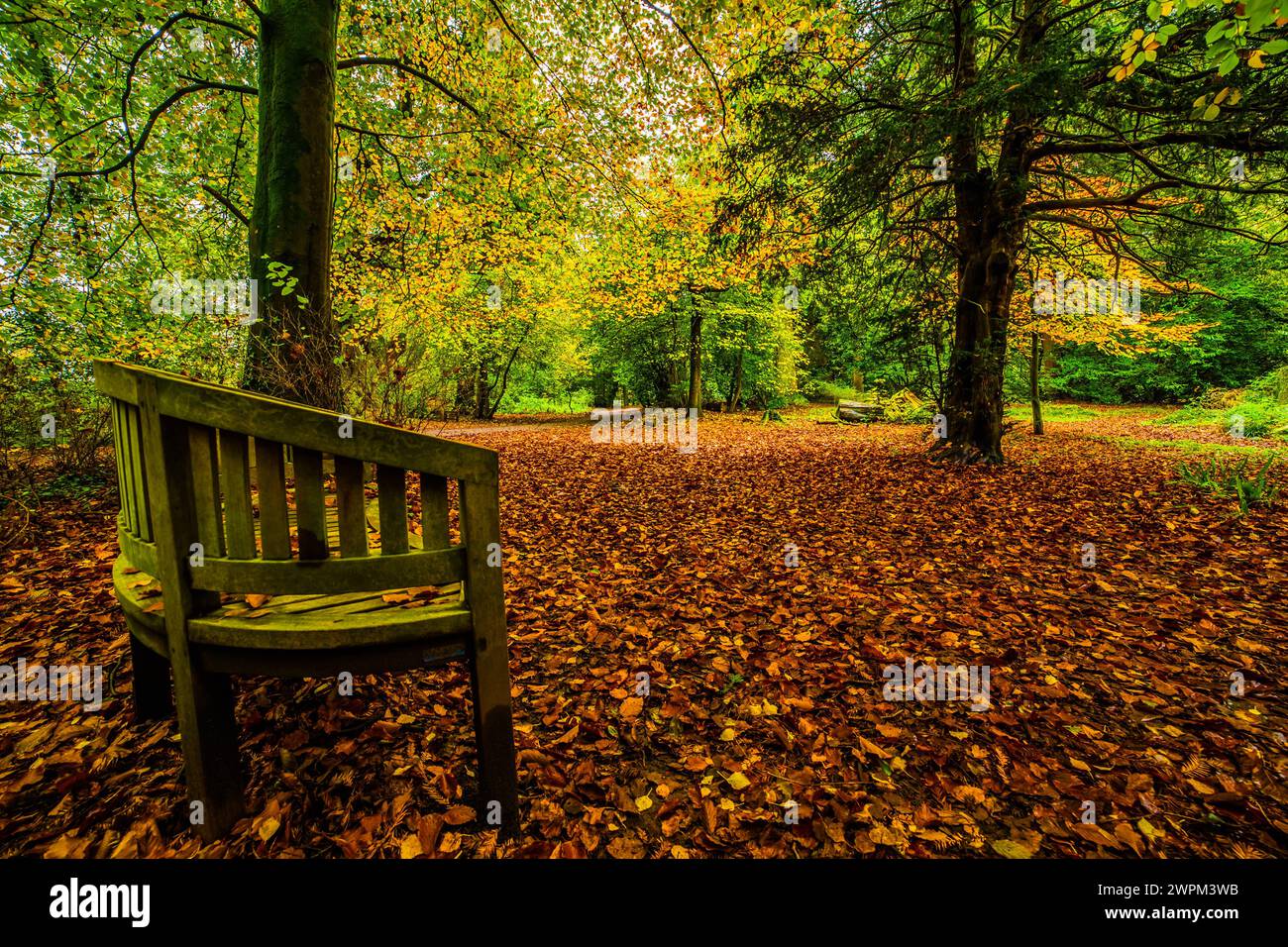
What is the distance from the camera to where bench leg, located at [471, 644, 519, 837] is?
5.97 ft

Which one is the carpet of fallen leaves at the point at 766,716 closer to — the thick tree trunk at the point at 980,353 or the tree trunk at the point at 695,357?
the thick tree trunk at the point at 980,353

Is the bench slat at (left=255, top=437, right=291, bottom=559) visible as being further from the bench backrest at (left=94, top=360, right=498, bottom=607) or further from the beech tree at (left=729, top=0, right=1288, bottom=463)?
the beech tree at (left=729, top=0, right=1288, bottom=463)

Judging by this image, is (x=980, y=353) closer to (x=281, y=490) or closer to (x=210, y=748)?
(x=281, y=490)

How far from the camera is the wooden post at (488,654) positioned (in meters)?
1.77

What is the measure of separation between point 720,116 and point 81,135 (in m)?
8.46

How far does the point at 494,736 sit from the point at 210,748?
38.5 inches

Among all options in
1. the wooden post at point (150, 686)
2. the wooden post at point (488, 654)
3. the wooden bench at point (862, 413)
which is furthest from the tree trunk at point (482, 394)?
the wooden post at point (488, 654)

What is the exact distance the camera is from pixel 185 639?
5.49 feet

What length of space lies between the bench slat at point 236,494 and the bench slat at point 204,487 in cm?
5

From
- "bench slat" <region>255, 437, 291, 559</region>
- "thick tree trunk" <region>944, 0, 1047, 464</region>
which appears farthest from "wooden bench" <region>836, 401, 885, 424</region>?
"bench slat" <region>255, 437, 291, 559</region>

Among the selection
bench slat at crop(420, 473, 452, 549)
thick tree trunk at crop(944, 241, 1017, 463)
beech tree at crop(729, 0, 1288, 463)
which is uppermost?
beech tree at crop(729, 0, 1288, 463)

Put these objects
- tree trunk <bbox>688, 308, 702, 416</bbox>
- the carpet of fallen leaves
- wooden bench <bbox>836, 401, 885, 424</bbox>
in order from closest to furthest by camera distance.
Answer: the carpet of fallen leaves, wooden bench <bbox>836, 401, 885, 424</bbox>, tree trunk <bbox>688, 308, 702, 416</bbox>

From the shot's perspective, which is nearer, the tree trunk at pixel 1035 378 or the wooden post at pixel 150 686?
the wooden post at pixel 150 686
